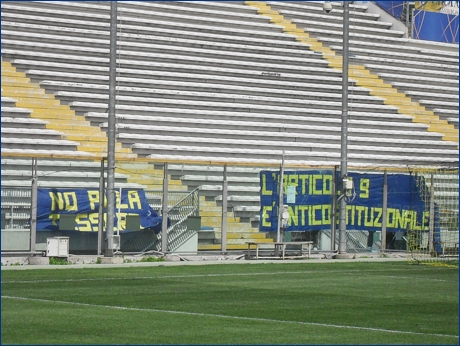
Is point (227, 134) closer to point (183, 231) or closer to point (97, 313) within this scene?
point (183, 231)

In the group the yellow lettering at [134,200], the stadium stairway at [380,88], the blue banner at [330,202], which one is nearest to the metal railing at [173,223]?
the yellow lettering at [134,200]

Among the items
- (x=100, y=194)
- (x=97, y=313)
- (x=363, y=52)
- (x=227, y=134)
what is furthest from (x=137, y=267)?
(x=363, y=52)

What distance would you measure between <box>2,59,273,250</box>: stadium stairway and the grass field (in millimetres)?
4104

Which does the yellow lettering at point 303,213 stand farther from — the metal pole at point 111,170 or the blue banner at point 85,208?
the metal pole at point 111,170

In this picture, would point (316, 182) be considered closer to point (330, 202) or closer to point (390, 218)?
point (330, 202)

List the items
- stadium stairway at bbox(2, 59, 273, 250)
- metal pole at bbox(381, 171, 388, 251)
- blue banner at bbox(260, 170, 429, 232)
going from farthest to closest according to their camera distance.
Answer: metal pole at bbox(381, 171, 388, 251) < blue banner at bbox(260, 170, 429, 232) < stadium stairway at bbox(2, 59, 273, 250)

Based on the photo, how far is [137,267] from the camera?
21.3 meters

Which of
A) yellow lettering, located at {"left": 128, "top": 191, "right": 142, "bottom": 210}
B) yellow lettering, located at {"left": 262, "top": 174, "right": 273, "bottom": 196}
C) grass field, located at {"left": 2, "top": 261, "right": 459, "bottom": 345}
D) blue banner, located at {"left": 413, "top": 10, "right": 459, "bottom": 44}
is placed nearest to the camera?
grass field, located at {"left": 2, "top": 261, "right": 459, "bottom": 345}

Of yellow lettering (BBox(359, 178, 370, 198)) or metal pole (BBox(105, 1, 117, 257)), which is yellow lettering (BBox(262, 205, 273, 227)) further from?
metal pole (BBox(105, 1, 117, 257))

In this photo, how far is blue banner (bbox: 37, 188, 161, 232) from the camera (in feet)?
75.7

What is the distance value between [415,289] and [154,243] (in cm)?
956

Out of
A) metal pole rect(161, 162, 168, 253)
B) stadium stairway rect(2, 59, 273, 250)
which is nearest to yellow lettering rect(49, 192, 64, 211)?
stadium stairway rect(2, 59, 273, 250)

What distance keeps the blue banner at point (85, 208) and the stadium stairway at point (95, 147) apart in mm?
369

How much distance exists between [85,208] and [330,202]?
7.49 meters
